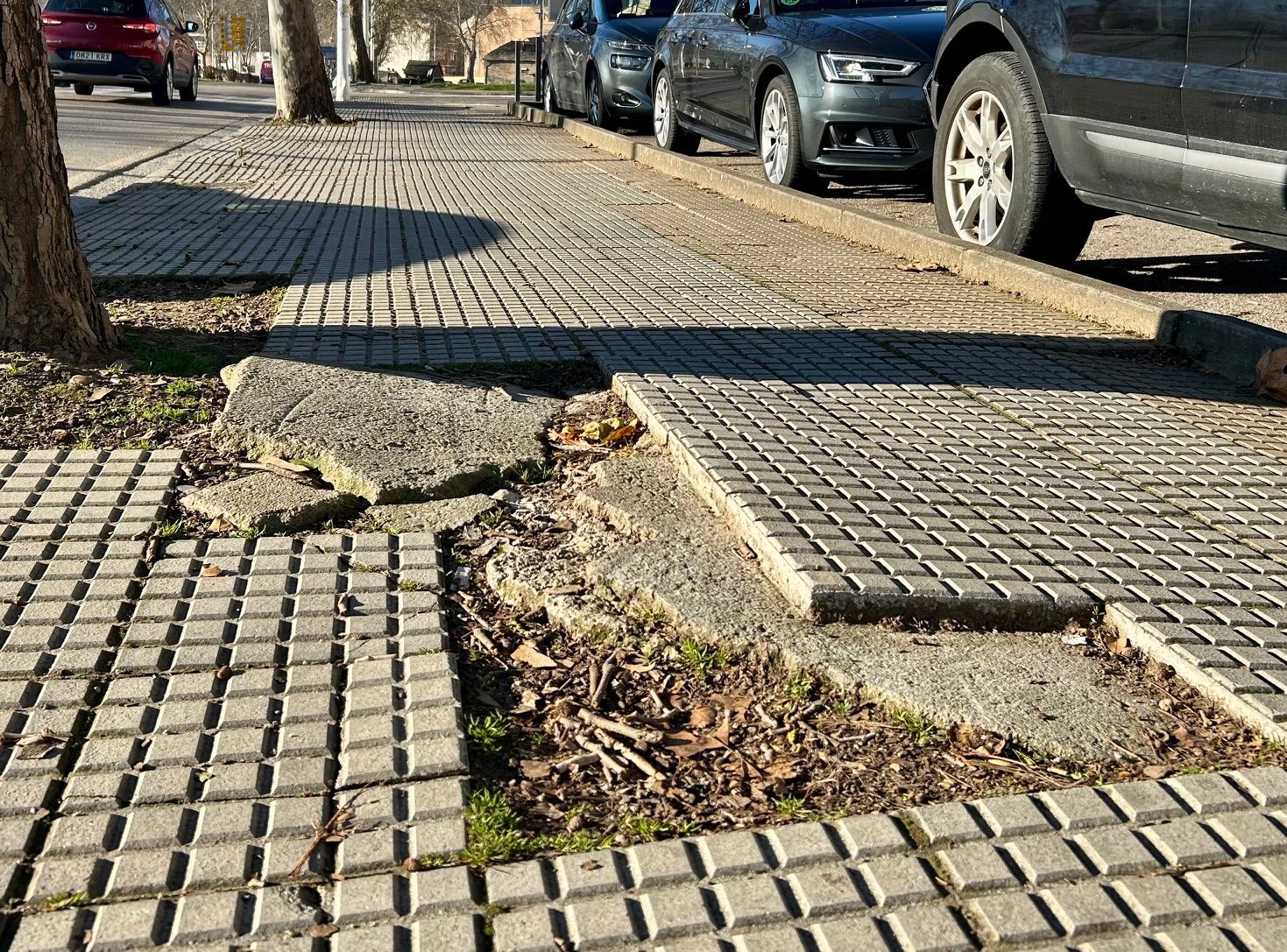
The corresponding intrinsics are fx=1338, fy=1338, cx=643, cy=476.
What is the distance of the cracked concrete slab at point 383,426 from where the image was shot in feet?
11.7

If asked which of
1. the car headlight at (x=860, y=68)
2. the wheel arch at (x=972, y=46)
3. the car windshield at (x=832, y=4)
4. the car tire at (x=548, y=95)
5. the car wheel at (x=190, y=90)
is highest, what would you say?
the car windshield at (x=832, y=4)

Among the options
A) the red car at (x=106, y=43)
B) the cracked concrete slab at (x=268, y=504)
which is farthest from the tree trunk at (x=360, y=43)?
the cracked concrete slab at (x=268, y=504)

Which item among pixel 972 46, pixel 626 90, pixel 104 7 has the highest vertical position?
pixel 972 46

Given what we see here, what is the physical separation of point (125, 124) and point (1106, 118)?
50.5 feet

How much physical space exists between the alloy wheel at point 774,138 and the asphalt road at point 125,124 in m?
4.84

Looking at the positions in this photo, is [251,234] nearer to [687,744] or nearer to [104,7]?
[687,744]

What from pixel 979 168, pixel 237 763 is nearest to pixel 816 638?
pixel 237 763

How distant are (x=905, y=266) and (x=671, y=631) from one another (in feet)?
15.9

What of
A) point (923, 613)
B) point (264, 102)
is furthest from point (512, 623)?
point (264, 102)

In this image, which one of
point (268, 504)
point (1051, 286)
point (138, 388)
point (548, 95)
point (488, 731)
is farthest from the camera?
point (548, 95)

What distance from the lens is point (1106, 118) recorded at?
5.73 m

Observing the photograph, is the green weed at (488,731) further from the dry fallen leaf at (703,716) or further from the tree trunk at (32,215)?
the tree trunk at (32,215)

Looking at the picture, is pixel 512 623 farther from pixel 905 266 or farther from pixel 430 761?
pixel 905 266

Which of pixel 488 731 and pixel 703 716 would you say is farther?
pixel 703 716
